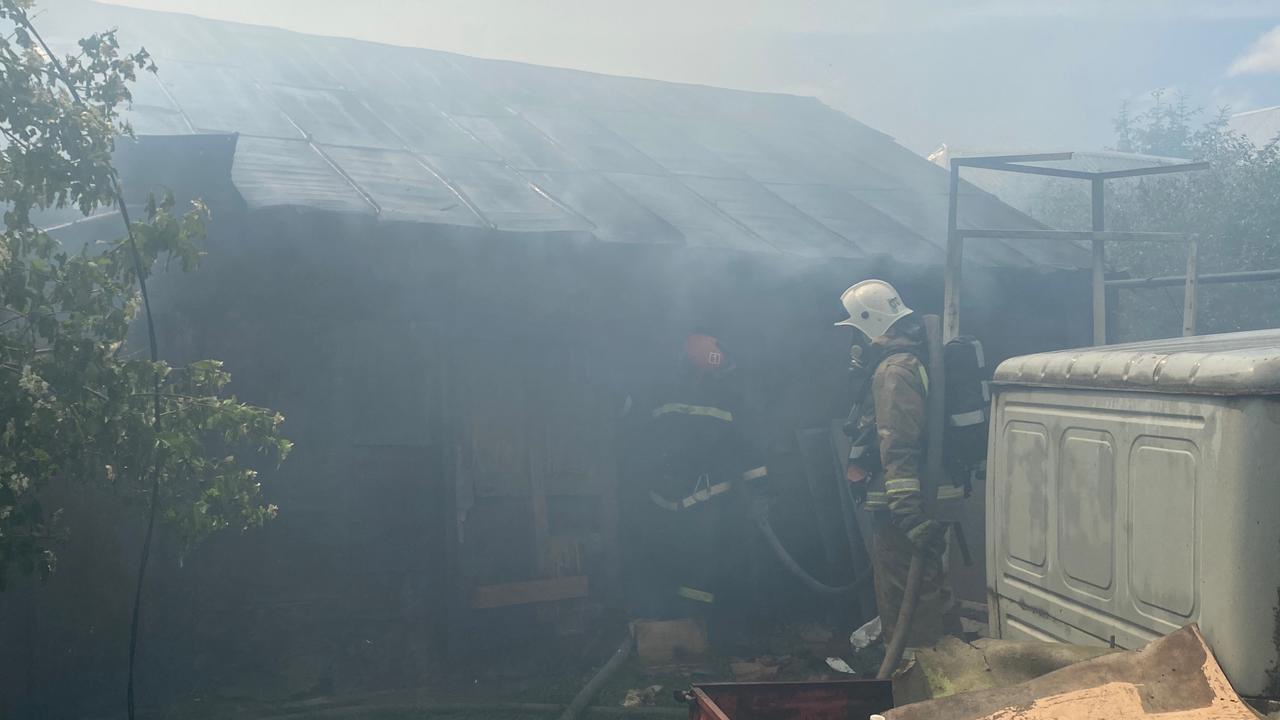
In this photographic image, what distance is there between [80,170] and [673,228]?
4.36m

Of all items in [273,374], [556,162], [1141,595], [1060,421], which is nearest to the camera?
[1141,595]

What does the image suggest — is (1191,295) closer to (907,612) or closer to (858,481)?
(858,481)

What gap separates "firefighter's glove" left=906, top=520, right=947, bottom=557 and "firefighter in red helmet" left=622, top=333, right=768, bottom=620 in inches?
82.1

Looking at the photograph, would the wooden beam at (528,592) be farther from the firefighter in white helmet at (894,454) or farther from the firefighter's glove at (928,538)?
the firefighter's glove at (928,538)

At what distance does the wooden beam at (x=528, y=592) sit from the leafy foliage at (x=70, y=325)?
3370mm

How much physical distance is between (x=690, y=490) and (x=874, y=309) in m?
2.16

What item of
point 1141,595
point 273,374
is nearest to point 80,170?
point 273,374

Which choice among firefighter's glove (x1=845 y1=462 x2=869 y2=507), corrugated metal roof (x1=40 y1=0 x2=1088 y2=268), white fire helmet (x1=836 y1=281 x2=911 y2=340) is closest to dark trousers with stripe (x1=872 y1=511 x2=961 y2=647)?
firefighter's glove (x1=845 y1=462 x2=869 y2=507)

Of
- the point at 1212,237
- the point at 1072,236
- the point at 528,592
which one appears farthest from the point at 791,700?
the point at 1212,237

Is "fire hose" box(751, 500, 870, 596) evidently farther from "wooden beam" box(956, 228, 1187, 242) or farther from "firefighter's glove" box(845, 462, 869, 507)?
"wooden beam" box(956, 228, 1187, 242)

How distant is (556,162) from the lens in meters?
8.57

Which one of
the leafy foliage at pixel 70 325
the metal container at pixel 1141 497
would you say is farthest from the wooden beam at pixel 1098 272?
the leafy foliage at pixel 70 325

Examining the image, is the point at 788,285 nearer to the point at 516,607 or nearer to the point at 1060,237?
the point at 1060,237

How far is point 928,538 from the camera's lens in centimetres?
535
